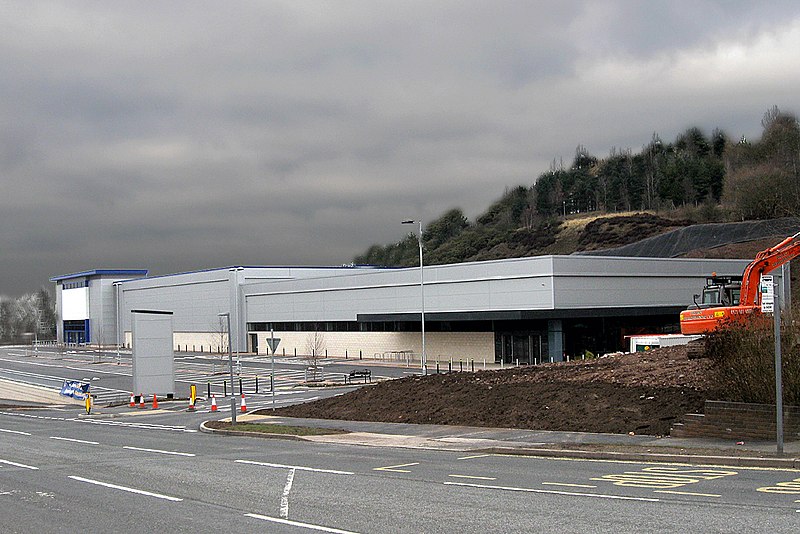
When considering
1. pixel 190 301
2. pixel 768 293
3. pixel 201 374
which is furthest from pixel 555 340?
pixel 190 301

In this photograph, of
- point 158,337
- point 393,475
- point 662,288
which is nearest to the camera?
point 393,475

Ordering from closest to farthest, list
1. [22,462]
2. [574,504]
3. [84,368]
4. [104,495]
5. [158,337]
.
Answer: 1. [574,504]
2. [104,495]
3. [22,462]
4. [158,337]
5. [84,368]

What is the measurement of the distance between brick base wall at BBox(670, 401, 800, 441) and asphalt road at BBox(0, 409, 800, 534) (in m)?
2.84

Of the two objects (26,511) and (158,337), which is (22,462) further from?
(158,337)

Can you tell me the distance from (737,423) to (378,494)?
28.3 feet

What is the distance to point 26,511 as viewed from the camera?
13.2 m

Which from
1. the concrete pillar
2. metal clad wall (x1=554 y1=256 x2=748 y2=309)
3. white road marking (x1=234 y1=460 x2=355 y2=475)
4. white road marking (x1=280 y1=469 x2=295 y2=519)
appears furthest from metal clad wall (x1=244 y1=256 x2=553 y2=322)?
white road marking (x1=280 y1=469 x2=295 y2=519)

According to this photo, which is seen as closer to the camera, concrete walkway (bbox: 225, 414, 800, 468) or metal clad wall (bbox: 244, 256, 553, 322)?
concrete walkway (bbox: 225, 414, 800, 468)

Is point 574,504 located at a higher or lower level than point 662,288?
lower

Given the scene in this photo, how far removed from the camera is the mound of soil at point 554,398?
2173 centimetres

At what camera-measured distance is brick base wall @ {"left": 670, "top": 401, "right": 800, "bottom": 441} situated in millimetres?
17469

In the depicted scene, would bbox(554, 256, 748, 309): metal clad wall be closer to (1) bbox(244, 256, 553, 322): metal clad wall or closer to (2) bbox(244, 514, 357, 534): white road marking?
(1) bbox(244, 256, 553, 322): metal clad wall

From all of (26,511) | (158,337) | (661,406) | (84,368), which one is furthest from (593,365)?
→ (84,368)

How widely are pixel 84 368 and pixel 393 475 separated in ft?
243
